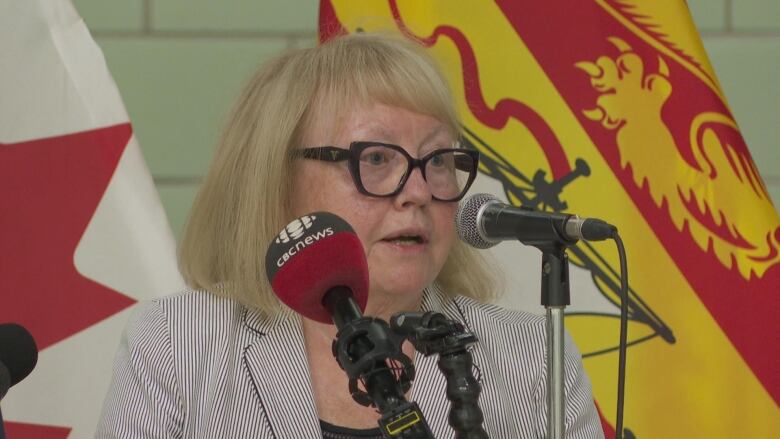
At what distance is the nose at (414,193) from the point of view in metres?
2.03

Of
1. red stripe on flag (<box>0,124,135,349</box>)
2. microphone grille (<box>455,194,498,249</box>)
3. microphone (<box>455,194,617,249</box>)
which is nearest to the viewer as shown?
microphone (<box>455,194,617,249</box>)

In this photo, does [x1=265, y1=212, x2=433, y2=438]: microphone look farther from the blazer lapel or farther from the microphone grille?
the blazer lapel

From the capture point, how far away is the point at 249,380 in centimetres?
211

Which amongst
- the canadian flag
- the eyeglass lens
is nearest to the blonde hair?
the eyeglass lens

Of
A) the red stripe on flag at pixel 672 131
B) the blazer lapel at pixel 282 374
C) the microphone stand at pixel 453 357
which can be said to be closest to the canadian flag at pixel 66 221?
the blazer lapel at pixel 282 374

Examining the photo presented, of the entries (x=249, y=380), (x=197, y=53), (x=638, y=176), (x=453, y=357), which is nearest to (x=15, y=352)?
(x=453, y=357)

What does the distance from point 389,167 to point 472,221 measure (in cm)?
40

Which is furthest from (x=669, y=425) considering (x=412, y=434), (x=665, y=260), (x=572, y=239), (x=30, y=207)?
(x=412, y=434)

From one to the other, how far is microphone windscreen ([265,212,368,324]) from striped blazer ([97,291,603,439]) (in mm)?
707

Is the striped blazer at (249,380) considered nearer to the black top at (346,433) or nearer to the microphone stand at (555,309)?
the black top at (346,433)

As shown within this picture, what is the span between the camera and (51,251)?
2.56m

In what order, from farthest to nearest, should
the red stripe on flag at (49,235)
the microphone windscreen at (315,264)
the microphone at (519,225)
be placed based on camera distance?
the red stripe on flag at (49,235) → the microphone at (519,225) → the microphone windscreen at (315,264)

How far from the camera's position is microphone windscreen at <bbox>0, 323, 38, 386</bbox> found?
4.12 ft

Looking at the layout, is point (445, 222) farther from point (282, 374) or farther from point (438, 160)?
point (282, 374)
